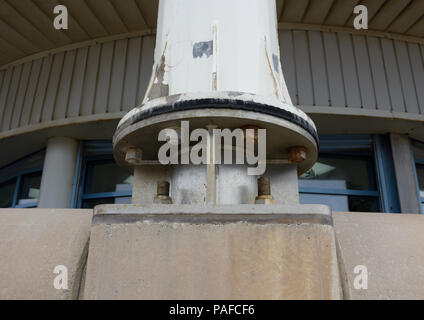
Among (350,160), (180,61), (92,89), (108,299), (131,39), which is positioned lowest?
(108,299)

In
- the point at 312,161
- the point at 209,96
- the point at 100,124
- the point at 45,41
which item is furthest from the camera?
the point at 45,41

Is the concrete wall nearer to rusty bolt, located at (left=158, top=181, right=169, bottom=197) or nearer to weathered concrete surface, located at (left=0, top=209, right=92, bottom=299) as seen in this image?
weathered concrete surface, located at (left=0, top=209, right=92, bottom=299)

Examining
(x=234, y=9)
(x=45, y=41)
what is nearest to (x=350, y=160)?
(x=234, y=9)

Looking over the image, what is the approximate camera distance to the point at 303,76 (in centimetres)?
289

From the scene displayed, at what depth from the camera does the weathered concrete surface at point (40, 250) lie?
801mm

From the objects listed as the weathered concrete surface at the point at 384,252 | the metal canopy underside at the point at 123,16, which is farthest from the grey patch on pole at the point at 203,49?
the metal canopy underside at the point at 123,16

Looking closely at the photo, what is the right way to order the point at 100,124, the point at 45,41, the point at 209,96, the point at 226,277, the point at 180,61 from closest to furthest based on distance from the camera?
the point at 226,277 → the point at 209,96 → the point at 180,61 → the point at 100,124 → the point at 45,41

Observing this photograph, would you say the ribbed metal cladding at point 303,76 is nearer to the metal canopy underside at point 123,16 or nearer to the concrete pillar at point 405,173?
the metal canopy underside at point 123,16

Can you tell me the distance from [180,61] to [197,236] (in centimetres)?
51

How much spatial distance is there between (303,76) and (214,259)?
7.95 ft

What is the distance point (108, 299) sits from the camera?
0.74 meters

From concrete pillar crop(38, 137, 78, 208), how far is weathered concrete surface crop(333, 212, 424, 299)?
2.64 m

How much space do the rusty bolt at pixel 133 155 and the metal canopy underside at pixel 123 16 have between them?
79.5 inches

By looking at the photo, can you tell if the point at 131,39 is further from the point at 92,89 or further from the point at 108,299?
the point at 108,299
